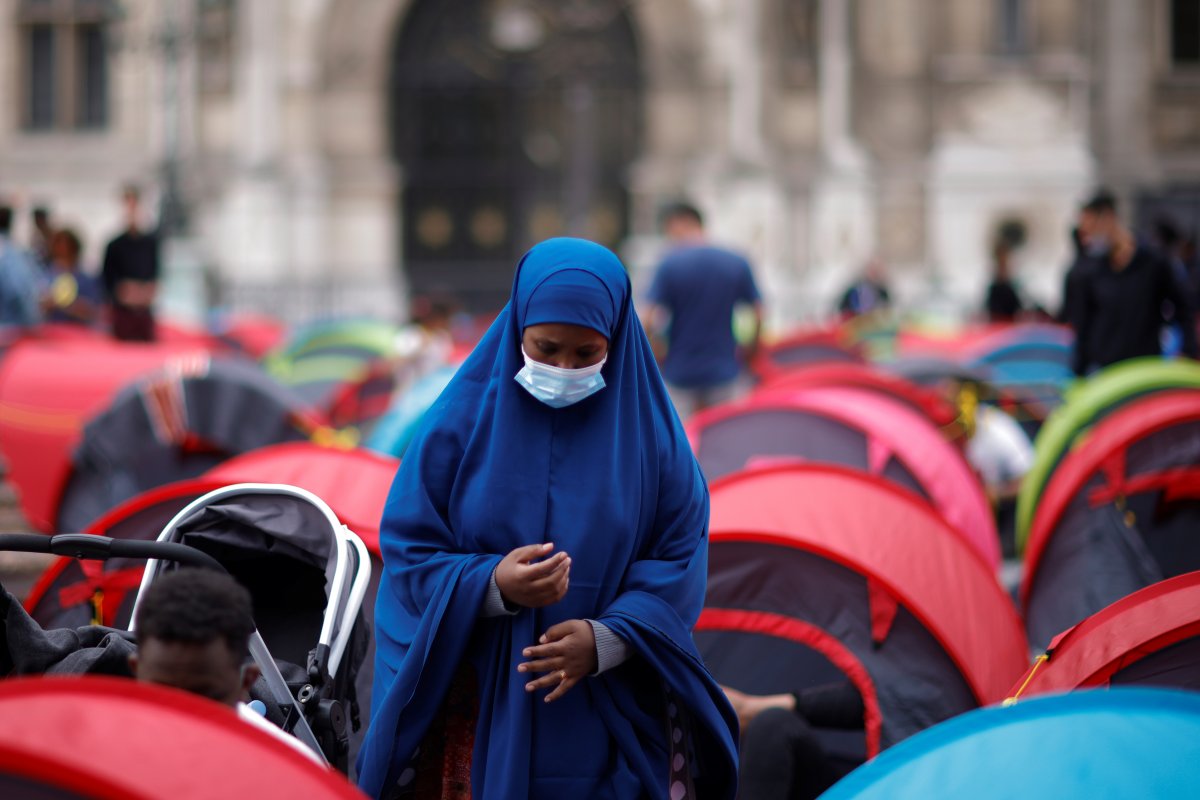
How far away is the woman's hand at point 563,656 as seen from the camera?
10.9 ft

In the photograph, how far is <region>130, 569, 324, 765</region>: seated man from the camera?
2.85 metres

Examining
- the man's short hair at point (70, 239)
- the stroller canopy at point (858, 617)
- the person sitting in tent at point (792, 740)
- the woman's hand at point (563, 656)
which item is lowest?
the person sitting in tent at point (792, 740)

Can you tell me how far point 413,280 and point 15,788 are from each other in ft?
72.7

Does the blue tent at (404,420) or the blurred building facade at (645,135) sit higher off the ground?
the blurred building facade at (645,135)

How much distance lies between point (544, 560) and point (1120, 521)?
415cm

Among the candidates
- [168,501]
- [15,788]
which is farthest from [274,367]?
[15,788]

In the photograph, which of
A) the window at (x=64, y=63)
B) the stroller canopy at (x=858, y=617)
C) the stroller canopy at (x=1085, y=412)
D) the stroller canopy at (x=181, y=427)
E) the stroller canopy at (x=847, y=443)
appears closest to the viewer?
the stroller canopy at (x=858, y=617)

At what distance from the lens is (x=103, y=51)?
85.0 feet

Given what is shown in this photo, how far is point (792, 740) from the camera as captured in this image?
479cm

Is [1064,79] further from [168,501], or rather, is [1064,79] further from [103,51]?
[168,501]

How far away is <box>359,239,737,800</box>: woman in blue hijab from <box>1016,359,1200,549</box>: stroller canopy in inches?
211

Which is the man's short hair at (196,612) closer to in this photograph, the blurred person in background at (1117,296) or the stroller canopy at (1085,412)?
the stroller canopy at (1085,412)

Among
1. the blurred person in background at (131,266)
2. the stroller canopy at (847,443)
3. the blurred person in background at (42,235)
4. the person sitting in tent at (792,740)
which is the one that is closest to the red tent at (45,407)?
the blurred person in background at (131,266)

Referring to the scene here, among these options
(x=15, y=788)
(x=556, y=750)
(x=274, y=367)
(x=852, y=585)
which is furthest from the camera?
(x=274, y=367)
